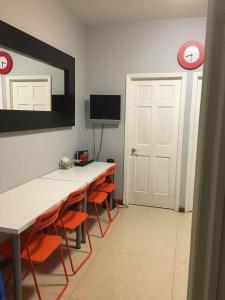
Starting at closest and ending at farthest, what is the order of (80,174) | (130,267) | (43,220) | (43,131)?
(43,220) → (130,267) → (43,131) → (80,174)

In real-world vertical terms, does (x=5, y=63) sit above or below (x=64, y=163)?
above

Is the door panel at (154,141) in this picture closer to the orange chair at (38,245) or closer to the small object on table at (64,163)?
the small object on table at (64,163)

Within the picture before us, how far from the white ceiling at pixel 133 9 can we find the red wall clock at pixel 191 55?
39cm

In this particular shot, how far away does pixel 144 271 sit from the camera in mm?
2479

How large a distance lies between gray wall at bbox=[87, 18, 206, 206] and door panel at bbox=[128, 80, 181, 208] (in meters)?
0.18

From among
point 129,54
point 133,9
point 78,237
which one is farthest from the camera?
point 129,54

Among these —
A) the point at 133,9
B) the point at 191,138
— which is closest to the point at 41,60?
the point at 133,9

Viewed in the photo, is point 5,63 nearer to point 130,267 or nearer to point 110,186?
point 110,186

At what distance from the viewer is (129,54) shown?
3.92 m

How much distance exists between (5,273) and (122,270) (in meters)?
1.11

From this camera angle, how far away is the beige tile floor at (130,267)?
2.17 meters

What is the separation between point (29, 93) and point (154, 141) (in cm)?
213

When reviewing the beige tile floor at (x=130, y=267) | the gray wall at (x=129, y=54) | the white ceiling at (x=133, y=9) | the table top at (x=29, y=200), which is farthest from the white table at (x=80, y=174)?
the white ceiling at (x=133, y=9)

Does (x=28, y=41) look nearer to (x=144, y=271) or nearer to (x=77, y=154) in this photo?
(x=77, y=154)
